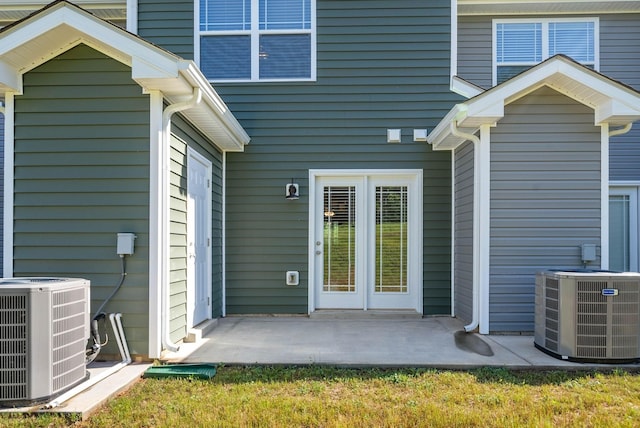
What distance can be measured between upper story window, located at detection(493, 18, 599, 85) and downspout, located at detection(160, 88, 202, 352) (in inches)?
193

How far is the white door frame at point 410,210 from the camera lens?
20.0ft

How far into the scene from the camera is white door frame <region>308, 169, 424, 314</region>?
609 cm

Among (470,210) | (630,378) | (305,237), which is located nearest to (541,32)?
(470,210)

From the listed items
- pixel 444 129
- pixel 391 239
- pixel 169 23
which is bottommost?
pixel 391 239

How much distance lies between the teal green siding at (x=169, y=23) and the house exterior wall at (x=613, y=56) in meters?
4.00

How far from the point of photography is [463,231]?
5637 millimetres

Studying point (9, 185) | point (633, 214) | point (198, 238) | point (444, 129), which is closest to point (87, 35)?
point (9, 185)

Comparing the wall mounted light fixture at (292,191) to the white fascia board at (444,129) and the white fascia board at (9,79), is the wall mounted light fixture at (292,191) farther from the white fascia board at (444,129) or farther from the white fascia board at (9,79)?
the white fascia board at (9,79)

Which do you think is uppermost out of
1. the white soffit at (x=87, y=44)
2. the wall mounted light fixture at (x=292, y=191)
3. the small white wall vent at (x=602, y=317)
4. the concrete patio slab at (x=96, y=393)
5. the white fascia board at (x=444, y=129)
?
the white soffit at (x=87, y=44)

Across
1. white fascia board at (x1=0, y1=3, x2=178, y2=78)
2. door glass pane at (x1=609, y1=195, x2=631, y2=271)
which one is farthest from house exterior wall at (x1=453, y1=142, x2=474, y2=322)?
white fascia board at (x1=0, y1=3, x2=178, y2=78)

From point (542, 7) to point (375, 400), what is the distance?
21.0 feet

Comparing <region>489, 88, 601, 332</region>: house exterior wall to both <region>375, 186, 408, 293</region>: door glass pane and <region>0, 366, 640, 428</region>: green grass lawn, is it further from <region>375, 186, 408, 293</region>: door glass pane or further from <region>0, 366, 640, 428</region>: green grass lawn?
<region>375, 186, 408, 293</region>: door glass pane

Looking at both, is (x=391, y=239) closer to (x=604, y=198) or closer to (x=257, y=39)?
(x=604, y=198)

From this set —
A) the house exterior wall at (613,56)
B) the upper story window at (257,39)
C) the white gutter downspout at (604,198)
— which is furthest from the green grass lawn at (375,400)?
the house exterior wall at (613,56)
